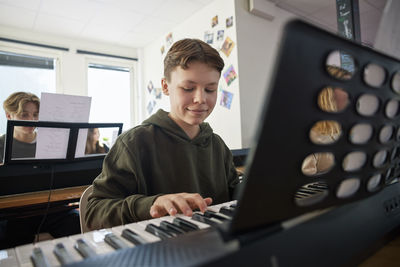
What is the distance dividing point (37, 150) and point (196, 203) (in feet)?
4.29

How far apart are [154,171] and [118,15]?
9.64ft

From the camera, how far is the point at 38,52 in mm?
3674

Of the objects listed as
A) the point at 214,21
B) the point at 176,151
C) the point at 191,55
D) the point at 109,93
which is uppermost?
the point at 214,21

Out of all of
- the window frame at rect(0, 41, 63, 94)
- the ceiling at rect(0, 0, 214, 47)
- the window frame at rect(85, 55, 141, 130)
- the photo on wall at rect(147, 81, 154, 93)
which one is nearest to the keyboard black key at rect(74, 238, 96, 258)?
the ceiling at rect(0, 0, 214, 47)

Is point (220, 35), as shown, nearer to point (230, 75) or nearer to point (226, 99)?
point (230, 75)

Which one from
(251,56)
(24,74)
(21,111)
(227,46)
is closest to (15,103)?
(21,111)

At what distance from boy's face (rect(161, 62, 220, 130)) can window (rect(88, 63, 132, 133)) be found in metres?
3.45

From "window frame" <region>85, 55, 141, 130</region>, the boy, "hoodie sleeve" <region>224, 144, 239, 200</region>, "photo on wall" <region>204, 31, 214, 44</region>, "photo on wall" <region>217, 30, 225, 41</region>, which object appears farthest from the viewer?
"window frame" <region>85, 55, 141, 130</region>

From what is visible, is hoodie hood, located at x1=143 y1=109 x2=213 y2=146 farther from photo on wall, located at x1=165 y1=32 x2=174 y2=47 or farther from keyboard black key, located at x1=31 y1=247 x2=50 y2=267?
photo on wall, located at x1=165 y1=32 x2=174 y2=47

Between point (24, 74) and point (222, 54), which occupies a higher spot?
point (24, 74)

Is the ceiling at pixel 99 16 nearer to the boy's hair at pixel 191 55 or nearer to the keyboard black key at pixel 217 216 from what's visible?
the boy's hair at pixel 191 55

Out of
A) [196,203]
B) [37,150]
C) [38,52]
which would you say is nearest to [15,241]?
[37,150]

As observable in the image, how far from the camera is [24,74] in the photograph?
3.66 meters

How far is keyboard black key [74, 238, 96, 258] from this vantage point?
0.31 meters
